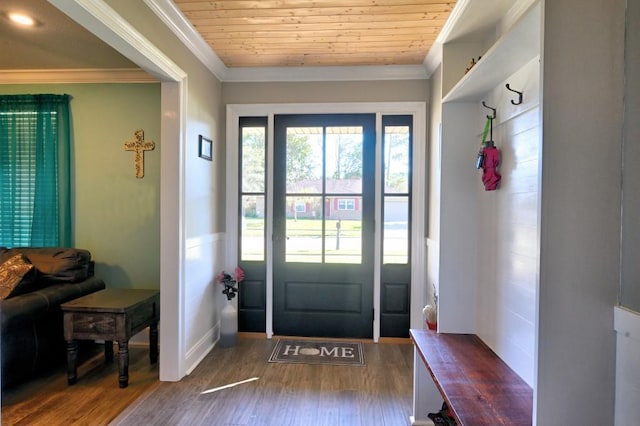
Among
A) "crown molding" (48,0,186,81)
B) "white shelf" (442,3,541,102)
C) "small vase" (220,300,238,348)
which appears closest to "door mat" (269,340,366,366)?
"small vase" (220,300,238,348)

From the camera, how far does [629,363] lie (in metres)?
0.92

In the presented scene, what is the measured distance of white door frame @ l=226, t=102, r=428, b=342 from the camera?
2.93 meters

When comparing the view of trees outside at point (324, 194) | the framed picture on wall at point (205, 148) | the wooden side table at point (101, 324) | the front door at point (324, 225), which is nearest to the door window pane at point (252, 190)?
the front door at point (324, 225)

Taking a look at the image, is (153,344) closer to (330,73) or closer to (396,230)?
(396,230)

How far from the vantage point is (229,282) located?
2.94m

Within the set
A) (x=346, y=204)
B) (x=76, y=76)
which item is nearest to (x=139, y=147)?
(x=76, y=76)

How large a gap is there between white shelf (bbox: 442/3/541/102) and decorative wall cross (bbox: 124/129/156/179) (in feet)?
8.24

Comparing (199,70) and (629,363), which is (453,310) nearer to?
(629,363)

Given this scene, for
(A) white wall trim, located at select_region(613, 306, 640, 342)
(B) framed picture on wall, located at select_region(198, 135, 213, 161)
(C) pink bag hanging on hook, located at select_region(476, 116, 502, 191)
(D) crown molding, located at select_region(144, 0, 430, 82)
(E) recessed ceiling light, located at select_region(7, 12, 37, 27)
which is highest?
(D) crown molding, located at select_region(144, 0, 430, 82)

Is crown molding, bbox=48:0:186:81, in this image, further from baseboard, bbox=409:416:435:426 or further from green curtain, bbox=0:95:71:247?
baseboard, bbox=409:416:435:426

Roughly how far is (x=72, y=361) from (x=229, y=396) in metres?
1.12

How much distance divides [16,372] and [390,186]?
3.09 meters

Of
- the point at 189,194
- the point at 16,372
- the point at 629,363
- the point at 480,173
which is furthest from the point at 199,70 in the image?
the point at 629,363

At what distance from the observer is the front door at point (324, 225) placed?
3020 millimetres
